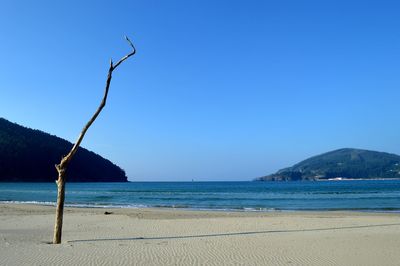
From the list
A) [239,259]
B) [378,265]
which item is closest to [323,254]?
[378,265]

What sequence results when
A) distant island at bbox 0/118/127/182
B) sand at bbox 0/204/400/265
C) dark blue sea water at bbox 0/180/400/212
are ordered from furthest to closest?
distant island at bbox 0/118/127/182
dark blue sea water at bbox 0/180/400/212
sand at bbox 0/204/400/265

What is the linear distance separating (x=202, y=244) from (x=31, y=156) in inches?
5134

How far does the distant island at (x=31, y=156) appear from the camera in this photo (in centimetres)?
12462

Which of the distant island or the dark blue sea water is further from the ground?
the distant island

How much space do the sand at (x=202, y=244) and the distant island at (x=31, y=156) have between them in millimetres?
107350

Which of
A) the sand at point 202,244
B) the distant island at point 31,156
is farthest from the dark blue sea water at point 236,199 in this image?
the distant island at point 31,156

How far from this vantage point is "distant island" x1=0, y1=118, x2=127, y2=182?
12462cm

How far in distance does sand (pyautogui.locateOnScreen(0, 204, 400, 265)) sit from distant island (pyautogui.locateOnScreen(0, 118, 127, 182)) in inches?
4226

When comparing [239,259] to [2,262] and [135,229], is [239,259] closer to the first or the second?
[2,262]

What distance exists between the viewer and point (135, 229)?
632 inches

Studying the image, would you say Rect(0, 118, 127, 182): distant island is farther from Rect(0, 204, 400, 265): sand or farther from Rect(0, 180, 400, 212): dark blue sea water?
Rect(0, 204, 400, 265): sand

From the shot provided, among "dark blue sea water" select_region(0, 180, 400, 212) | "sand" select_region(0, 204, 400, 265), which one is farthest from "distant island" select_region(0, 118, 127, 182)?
"sand" select_region(0, 204, 400, 265)

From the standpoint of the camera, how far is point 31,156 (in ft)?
429

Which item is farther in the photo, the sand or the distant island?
the distant island
